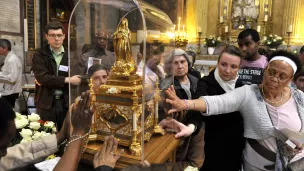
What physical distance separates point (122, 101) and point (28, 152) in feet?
1.81

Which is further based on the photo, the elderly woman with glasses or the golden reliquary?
the elderly woman with glasses

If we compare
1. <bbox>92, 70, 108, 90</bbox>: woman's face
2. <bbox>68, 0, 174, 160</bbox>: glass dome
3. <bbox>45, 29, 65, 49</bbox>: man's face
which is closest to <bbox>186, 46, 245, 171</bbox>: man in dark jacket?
<bbox>68, 0, 174, 160</bbox>: glass dome

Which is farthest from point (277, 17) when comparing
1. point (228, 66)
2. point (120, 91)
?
point (120, 91)

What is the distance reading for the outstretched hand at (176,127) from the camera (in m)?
1.72

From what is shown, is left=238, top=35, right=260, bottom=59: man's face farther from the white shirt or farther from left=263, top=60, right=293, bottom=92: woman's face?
the white shirt

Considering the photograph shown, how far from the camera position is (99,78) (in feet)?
5.17

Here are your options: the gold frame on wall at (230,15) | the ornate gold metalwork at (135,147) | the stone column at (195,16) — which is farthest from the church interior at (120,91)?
the stone column at (195,16)

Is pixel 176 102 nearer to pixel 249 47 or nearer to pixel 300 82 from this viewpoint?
pixel 249 47

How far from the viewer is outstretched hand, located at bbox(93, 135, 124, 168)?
127 centimetres

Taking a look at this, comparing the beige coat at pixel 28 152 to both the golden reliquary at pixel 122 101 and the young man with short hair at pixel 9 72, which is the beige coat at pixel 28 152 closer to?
the golden reliquary at pixel 122 101

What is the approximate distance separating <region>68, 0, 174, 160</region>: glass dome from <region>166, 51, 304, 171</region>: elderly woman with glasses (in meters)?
0.26

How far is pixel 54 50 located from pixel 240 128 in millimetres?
1931

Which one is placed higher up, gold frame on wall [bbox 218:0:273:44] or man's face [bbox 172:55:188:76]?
gold frame on wall [bbox 218:0:273:44]

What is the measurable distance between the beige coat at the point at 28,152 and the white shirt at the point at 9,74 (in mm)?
3208
